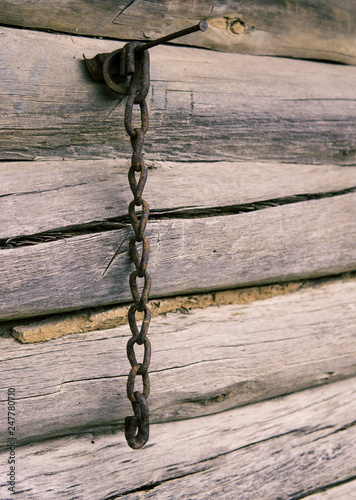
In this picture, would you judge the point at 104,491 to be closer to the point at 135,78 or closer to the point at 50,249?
the point at 50,249

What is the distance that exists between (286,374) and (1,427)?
696mm

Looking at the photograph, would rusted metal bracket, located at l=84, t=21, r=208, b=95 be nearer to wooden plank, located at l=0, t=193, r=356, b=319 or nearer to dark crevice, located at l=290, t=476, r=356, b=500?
wooden plank, located at l=0, t=193, r=356, b=319

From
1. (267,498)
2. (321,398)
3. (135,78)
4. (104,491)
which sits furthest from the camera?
(321,398)

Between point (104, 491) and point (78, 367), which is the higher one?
point (78, 367)

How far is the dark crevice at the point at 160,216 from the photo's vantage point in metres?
0.91

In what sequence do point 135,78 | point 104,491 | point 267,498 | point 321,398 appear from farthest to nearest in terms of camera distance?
1. point 321,398
2. point 267,498
3. point 104,491
4. point 135,78

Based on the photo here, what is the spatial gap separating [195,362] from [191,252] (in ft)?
0.86

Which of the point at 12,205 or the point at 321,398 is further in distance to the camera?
the point at 321,398

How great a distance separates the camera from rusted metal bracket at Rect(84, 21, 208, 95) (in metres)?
0.86

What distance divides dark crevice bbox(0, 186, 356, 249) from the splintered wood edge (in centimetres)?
18

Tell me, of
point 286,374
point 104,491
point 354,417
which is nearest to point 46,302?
point 104,491

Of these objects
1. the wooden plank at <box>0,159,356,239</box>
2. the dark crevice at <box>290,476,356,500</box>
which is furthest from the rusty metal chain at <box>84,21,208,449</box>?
the dark crevice at <box>290,476,356,500</box>

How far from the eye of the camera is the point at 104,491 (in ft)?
3.24

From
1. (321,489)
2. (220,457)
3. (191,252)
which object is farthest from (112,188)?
(321,489)
